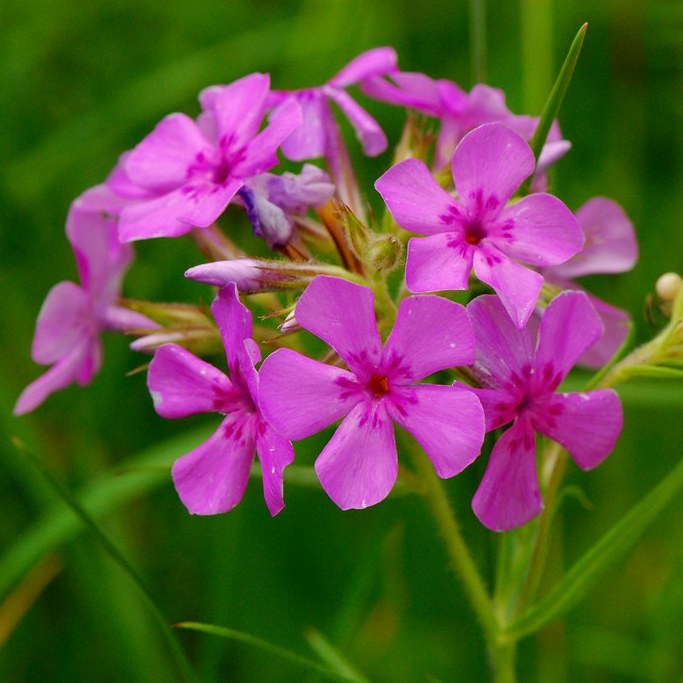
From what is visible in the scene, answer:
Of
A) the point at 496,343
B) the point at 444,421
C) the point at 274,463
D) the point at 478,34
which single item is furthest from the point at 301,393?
the point at 478,34

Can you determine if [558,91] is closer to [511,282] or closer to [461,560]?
[511,282]

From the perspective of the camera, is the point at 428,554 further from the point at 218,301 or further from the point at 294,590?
the point at 218,301

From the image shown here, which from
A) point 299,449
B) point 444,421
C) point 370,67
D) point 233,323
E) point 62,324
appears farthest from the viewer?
point 299,449

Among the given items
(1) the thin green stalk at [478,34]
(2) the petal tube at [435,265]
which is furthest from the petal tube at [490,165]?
(1) the thin green stalk at [478,34]

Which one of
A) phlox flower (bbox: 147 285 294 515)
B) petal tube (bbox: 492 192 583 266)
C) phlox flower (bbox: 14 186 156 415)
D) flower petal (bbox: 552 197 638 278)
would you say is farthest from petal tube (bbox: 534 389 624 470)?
phlox flower (bbox: 14 186 156 415)

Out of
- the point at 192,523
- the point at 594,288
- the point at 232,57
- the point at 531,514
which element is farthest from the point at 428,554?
the point at 232,57

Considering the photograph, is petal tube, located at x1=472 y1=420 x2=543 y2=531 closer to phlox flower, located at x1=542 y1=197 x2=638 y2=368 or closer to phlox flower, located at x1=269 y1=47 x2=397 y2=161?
phlox flower, located at x1=542 y1=197 x2=638 y2=368

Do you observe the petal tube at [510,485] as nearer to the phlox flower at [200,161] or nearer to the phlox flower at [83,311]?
the phlox flower at [200,161]
